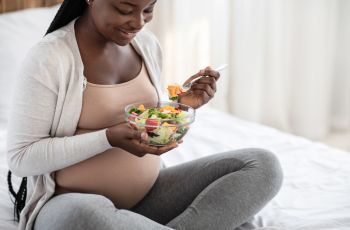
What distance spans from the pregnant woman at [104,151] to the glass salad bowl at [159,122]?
0.7 inches

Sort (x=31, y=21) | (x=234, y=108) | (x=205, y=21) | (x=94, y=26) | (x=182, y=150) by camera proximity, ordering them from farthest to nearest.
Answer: (x=234, y=108) → (x=205, y=21) → (x=31, y=21) → (x=182, y=150) → (x=94, y=26)

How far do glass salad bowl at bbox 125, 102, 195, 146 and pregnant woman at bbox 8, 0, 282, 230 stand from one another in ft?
0.06

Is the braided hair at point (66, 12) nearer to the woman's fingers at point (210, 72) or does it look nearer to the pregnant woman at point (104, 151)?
the pregnant woman at point (104, 151)

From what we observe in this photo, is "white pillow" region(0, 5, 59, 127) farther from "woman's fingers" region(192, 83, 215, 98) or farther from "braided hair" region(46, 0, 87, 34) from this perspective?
"woman's fingers" region(192, 83, 215, 98)

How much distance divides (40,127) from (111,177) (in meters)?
0.21

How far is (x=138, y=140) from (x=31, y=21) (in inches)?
50.7

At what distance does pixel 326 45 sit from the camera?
321 centimetres

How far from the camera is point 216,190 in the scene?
138cm

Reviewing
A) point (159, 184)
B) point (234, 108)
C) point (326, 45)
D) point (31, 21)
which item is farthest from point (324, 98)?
point (159, 184)

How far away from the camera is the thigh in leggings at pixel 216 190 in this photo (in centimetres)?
134

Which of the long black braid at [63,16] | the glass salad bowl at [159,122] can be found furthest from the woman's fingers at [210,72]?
the long black braid at [63,16]

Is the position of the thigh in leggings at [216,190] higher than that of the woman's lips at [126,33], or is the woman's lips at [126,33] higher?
the woman's lips at [126,33]

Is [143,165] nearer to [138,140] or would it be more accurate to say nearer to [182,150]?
[138,140]

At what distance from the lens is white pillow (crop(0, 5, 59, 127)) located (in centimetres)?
209
